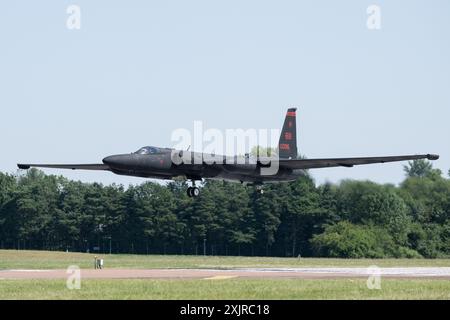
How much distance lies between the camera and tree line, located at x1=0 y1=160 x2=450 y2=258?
75.6 meters

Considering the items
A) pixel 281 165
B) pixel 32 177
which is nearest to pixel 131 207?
pixel 32 177

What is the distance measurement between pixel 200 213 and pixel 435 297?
8299cm

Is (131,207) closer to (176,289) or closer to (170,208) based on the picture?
(170,208)

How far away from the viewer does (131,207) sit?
116188 mm

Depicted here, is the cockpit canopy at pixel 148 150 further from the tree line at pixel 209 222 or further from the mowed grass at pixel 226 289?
the tree line at pixel 209 222

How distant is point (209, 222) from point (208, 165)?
6058cm

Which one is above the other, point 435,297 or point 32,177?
point 32,177

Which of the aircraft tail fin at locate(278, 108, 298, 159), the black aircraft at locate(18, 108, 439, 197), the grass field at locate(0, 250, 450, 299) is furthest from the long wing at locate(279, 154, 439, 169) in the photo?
the grass field at locate(0, 250, 450, 299)

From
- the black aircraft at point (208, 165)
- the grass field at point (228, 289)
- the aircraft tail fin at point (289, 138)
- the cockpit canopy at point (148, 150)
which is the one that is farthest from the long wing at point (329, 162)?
the grass field at point (228, 289)

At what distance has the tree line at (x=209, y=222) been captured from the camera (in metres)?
75.6

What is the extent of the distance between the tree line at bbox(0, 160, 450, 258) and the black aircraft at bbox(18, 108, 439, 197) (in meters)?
19.8

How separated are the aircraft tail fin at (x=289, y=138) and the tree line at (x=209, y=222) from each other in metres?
15.0
